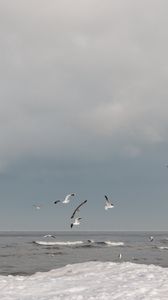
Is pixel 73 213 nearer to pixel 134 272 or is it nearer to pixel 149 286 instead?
pixel 134 272

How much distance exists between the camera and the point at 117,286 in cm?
1745

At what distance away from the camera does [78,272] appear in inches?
867

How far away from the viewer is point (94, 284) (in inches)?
722

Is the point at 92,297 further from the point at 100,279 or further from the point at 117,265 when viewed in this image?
the point at 117,265

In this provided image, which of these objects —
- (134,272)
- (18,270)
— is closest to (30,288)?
(134,272)

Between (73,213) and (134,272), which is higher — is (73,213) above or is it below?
above

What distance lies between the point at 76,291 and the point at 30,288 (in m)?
2.10

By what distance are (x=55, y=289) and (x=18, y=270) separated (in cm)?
3464

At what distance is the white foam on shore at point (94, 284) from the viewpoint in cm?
1630

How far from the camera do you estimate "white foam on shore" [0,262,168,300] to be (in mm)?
16297

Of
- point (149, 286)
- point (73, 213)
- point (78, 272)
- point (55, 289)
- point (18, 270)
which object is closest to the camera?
point (149, 286)

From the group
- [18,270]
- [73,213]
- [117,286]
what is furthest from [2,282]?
[18,270]

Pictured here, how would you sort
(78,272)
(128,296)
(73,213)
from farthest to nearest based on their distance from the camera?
(73,213), (78,272), (128,296)

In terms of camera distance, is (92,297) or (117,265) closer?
(92,297)
